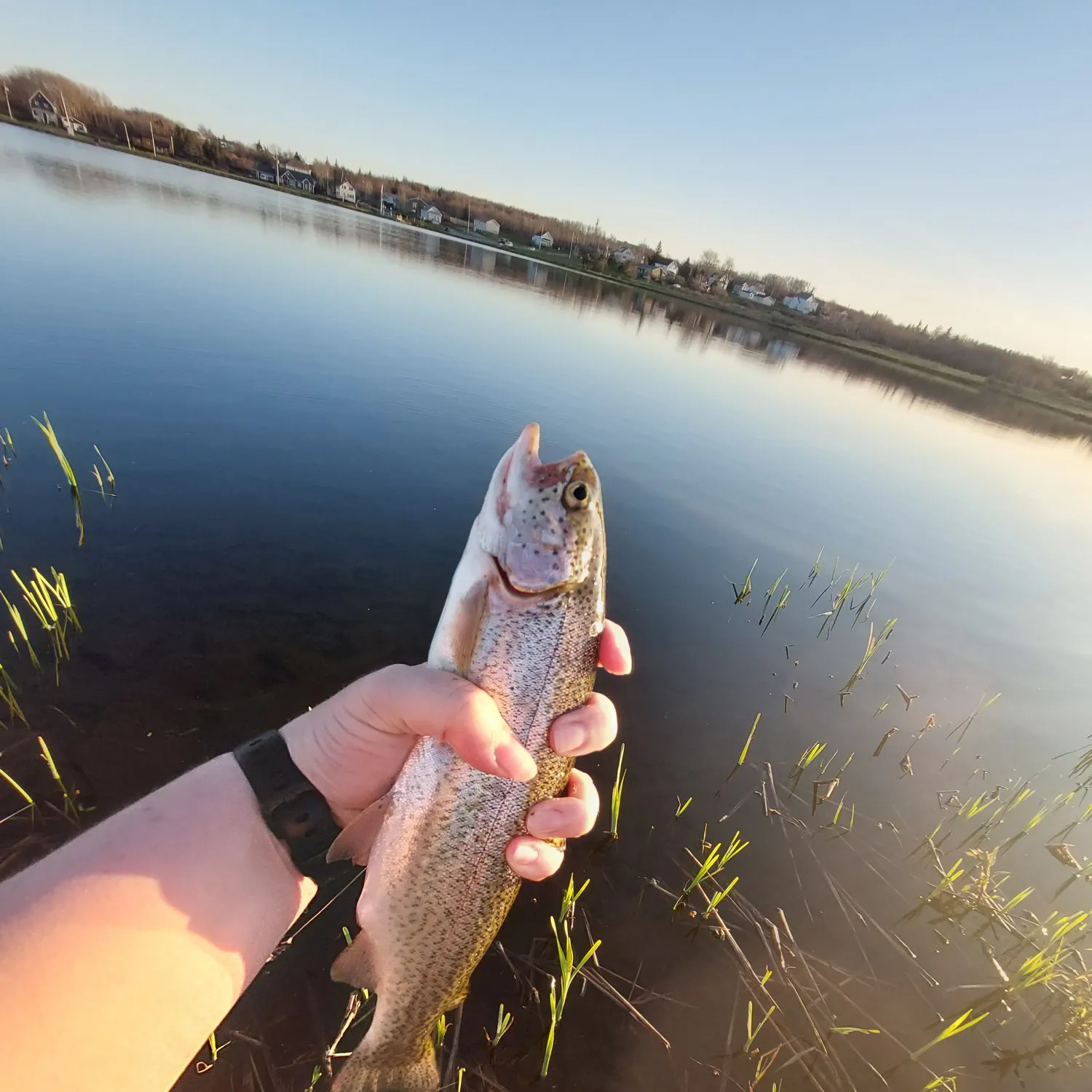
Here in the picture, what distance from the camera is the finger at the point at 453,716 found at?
2.44 metres

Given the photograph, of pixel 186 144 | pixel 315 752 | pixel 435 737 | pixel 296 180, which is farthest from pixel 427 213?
pixel 435 737

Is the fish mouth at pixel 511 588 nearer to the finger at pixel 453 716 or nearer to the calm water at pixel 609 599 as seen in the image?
the finger at pixel 453 716

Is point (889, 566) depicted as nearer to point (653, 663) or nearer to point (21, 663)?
point (653, 663)

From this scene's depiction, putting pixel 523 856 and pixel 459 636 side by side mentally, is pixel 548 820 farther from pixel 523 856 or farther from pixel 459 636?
pixel 459 636

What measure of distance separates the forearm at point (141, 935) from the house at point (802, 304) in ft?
468

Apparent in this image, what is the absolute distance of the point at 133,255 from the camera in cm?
2159

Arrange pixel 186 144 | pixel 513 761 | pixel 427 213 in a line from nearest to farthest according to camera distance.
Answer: pixel 513 761 < pixel 186 144 < pixel 427 213

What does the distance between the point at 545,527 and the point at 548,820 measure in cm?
148

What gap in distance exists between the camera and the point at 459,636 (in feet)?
9.42

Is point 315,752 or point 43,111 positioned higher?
point 43,111

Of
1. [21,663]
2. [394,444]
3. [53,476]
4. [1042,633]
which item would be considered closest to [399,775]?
[21,663]

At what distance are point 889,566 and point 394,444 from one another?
1195cm

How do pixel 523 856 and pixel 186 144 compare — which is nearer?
pixel 523 856

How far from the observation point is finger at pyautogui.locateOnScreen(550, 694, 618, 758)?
275cm
